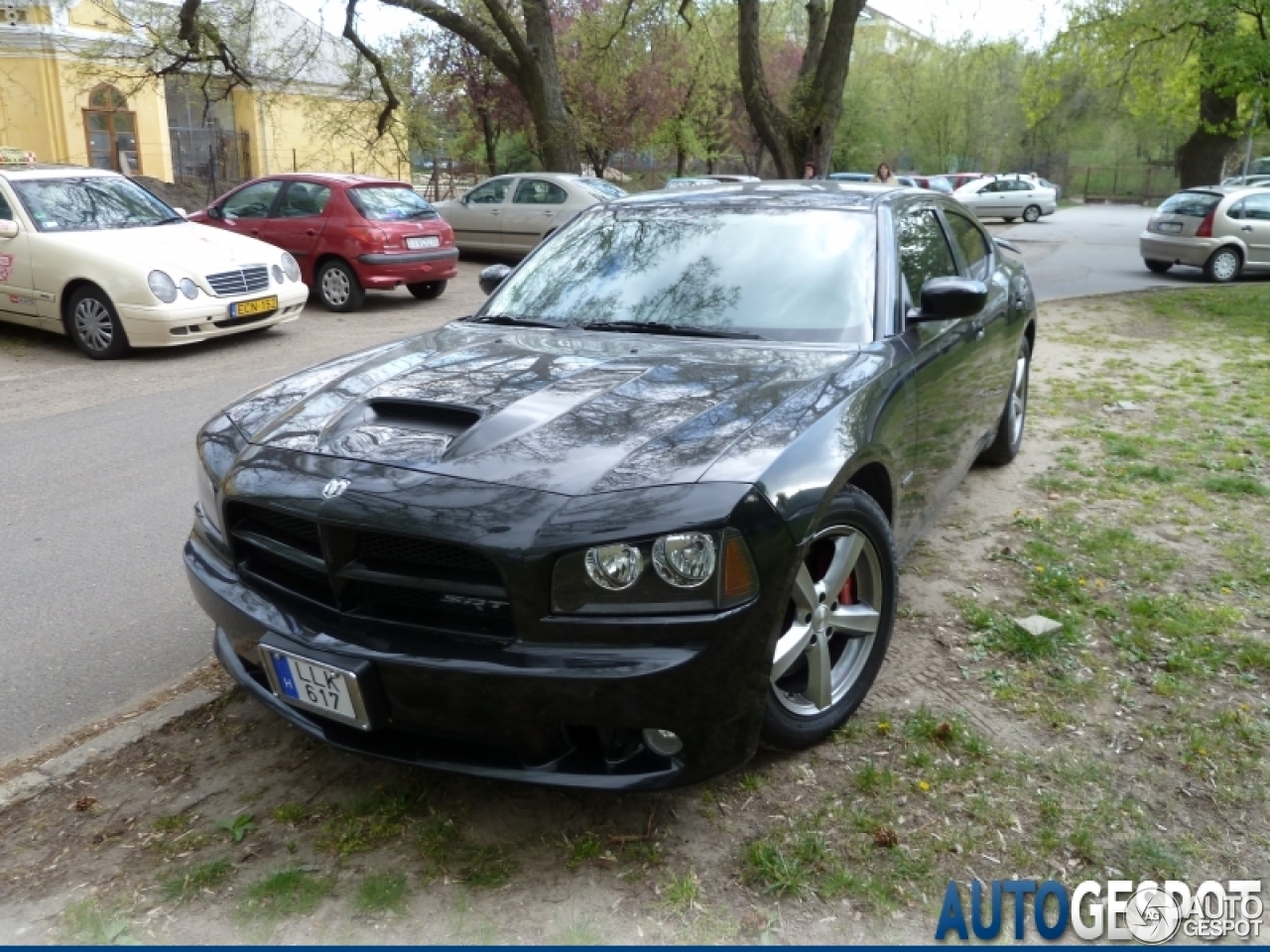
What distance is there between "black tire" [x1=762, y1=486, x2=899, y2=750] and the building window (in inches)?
1130

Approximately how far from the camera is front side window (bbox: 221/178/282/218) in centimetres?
1335

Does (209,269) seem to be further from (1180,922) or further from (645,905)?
(1180,922)

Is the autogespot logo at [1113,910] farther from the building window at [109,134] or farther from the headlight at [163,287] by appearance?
the building window at [109,134]

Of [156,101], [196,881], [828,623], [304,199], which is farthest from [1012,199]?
[196,881]

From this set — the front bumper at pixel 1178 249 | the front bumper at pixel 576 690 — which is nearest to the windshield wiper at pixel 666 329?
the front bumper at pixel 576 690

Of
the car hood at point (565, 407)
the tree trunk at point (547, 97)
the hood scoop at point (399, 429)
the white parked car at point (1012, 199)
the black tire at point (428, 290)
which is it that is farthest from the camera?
the white parked car at point (1012, 199)

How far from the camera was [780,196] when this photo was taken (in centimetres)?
451

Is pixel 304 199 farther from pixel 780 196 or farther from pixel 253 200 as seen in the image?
pixel 780 196

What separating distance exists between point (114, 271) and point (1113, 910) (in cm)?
945

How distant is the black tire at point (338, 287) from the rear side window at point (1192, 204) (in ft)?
42.5

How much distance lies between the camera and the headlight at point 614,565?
99.7 inches

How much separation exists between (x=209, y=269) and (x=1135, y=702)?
8.88m

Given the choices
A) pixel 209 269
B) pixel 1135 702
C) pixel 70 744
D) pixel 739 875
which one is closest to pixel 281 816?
pixel 70 744

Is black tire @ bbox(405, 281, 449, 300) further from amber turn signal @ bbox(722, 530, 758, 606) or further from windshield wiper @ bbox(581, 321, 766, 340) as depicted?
amber turn signal @ bbox(722, 530, 758, 606)
